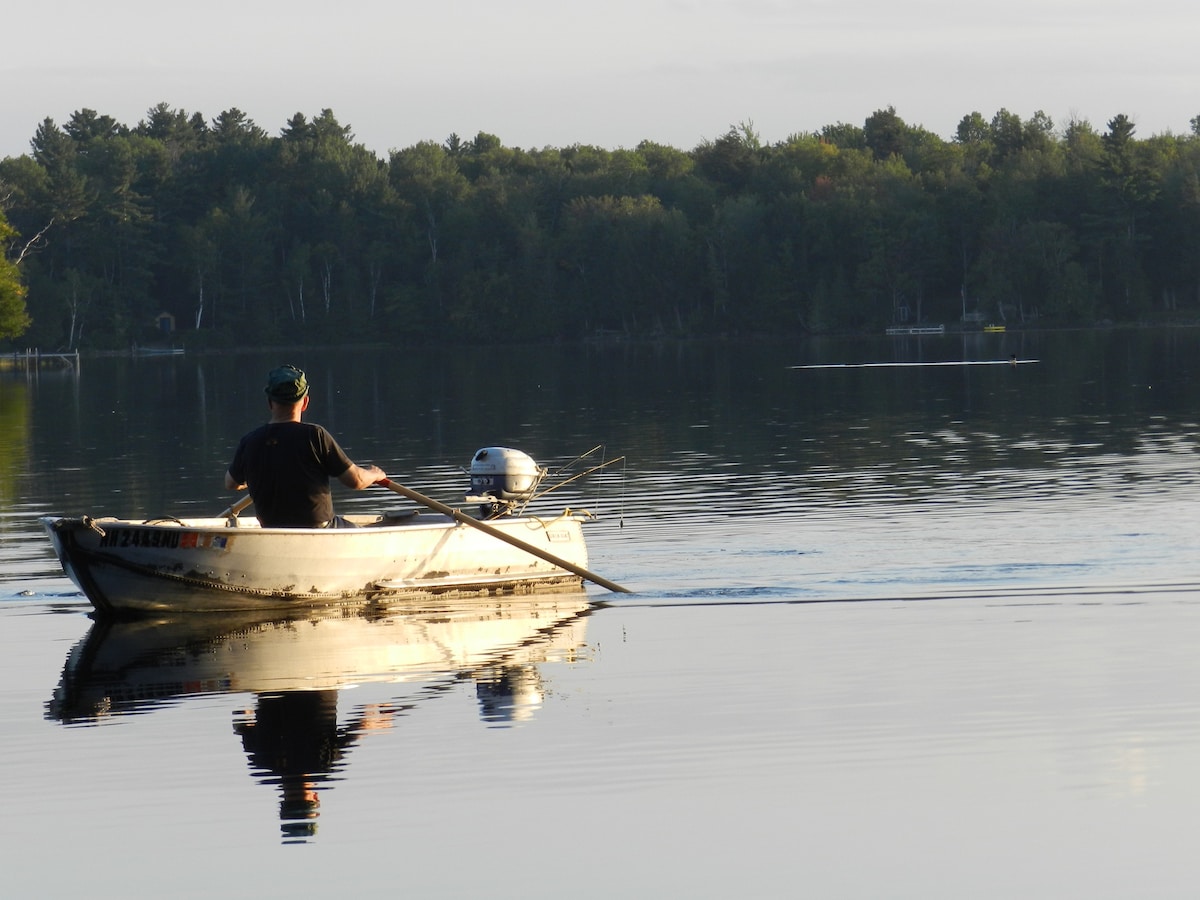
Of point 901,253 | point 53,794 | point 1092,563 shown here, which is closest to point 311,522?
point 53,794

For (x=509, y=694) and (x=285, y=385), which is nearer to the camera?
(x=509, y=694)

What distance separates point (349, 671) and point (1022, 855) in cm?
632

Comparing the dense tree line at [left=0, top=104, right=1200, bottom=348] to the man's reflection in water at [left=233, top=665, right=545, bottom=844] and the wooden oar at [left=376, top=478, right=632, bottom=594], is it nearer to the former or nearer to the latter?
the wooden oar at [left=376, top=478, right=632, bottom=594]

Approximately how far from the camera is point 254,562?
16.3 m

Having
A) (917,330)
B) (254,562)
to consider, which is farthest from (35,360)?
(254,562)

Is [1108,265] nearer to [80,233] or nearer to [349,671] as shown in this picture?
[80,233]

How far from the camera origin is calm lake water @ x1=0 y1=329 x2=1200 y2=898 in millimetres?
8758

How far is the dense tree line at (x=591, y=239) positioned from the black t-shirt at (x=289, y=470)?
116403mm

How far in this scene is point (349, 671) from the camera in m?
13.8

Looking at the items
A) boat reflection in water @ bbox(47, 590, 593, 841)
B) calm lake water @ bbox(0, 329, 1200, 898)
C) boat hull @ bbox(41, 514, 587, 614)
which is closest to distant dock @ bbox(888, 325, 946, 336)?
calm lake water @ bbox(0, 329, 1200, 898)

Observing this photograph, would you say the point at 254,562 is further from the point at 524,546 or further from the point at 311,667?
the point at 524,546

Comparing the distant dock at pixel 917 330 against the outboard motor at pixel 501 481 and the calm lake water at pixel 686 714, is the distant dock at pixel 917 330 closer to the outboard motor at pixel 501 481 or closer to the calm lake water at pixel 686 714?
the calm lake water at pixel 686 714

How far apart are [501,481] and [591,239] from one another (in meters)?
124

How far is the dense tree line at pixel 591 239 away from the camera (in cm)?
13262
